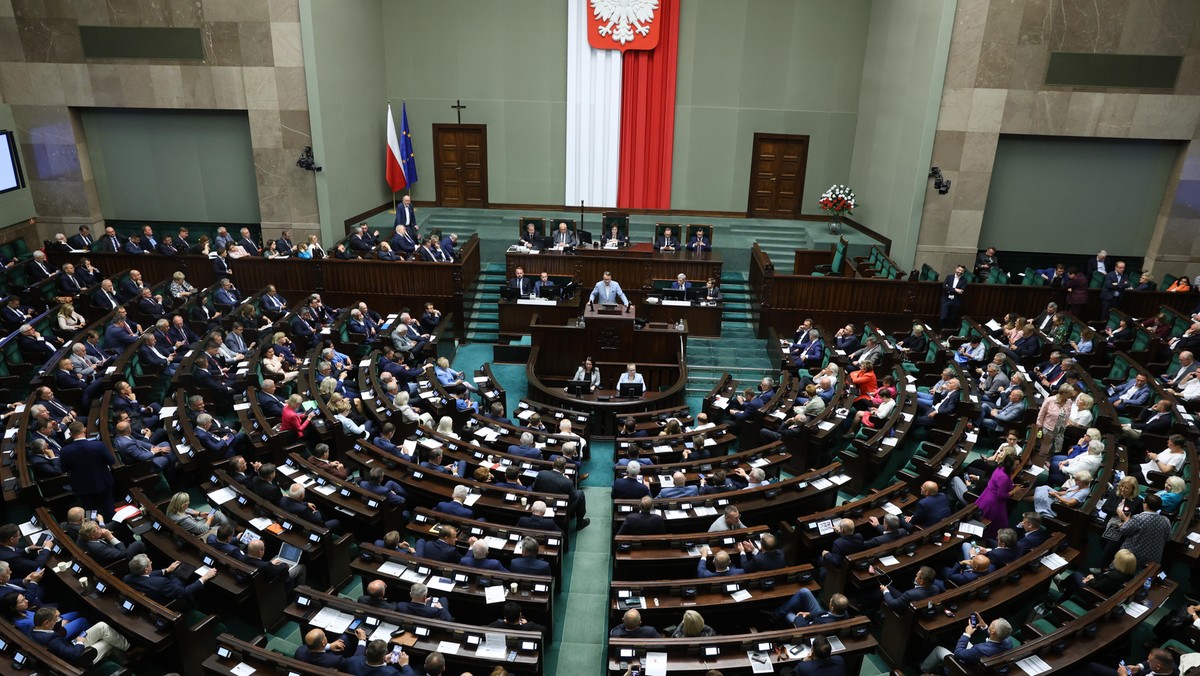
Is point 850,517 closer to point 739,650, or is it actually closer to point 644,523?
point 644,523

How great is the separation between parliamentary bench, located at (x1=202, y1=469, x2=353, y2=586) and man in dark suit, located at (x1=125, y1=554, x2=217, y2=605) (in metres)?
0.94

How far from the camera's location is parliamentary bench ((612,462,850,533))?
27.2 ft

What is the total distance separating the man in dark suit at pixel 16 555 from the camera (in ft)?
22.2

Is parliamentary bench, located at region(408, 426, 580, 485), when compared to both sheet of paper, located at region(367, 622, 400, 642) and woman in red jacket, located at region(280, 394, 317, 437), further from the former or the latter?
sheet of paper, located at region(367, 622, 400, 642)

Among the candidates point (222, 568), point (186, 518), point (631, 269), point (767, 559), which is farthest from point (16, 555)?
point (631, 269)

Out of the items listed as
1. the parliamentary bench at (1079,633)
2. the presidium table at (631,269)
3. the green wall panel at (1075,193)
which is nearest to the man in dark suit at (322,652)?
the parliamentary bench at (1079,633)

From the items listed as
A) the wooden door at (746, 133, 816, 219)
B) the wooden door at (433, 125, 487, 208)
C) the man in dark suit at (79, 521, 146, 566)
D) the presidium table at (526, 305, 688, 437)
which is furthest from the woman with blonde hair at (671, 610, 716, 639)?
the wooden door at (433, 125, 487, 208)

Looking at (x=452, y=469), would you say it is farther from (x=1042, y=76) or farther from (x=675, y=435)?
(x=1042, y=76)

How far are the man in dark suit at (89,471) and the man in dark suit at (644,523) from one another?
567cm

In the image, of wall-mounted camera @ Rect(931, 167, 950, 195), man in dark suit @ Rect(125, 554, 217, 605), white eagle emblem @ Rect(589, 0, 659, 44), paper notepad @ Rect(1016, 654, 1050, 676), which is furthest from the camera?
white eagle emblem @ Rect(589, 0, 659, 44)

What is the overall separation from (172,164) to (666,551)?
17.1 metres

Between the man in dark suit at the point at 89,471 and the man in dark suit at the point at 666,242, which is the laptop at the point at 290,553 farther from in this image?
the man in dark suit at the point at 666,242

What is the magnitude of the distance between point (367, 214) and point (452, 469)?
12.4m

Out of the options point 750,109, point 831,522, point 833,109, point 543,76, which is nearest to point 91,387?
point 831,522
